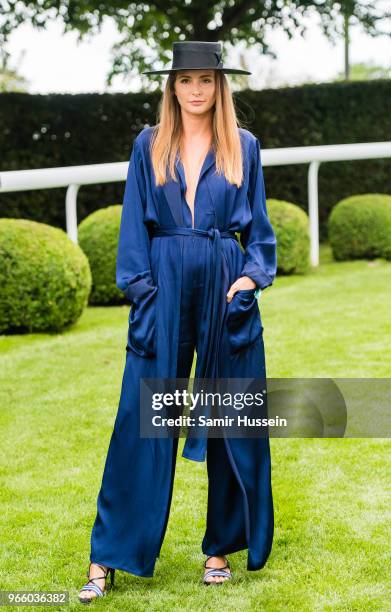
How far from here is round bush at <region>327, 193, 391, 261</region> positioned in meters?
11.1

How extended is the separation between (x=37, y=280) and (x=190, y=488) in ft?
11.1

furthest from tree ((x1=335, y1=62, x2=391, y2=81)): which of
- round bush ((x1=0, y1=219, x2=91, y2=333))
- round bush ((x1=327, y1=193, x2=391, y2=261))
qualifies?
round bush ((x1=0, y1=219, x2=91, y2=333))

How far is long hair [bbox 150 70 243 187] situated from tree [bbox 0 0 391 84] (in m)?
10.2

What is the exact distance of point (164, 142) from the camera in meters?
3.40

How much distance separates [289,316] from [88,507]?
3912mm

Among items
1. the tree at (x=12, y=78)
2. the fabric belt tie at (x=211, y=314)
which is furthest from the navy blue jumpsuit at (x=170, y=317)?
the tree at (x=12, y=78)

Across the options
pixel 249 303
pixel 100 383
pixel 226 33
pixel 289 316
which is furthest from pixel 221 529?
pixel 226 33

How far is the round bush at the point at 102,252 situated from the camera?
902 centimetres

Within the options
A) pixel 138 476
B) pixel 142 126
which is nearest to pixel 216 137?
pixel 138 476

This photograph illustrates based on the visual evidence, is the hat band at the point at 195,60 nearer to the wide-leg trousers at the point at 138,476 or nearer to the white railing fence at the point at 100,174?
the wide-leg trousers at the point at 138,476

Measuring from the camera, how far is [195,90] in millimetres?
3389

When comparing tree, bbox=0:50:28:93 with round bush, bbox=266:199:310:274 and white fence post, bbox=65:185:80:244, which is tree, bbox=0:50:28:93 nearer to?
round bush, bbox=266:199:310:274

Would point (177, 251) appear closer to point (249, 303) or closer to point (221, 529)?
point (249, 303)

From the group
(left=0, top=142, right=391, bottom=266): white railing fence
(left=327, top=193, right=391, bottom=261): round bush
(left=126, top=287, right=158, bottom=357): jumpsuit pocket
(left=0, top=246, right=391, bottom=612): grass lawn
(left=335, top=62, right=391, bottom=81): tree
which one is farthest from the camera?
(left=335, top=62, right=391, bottom=81): tree
